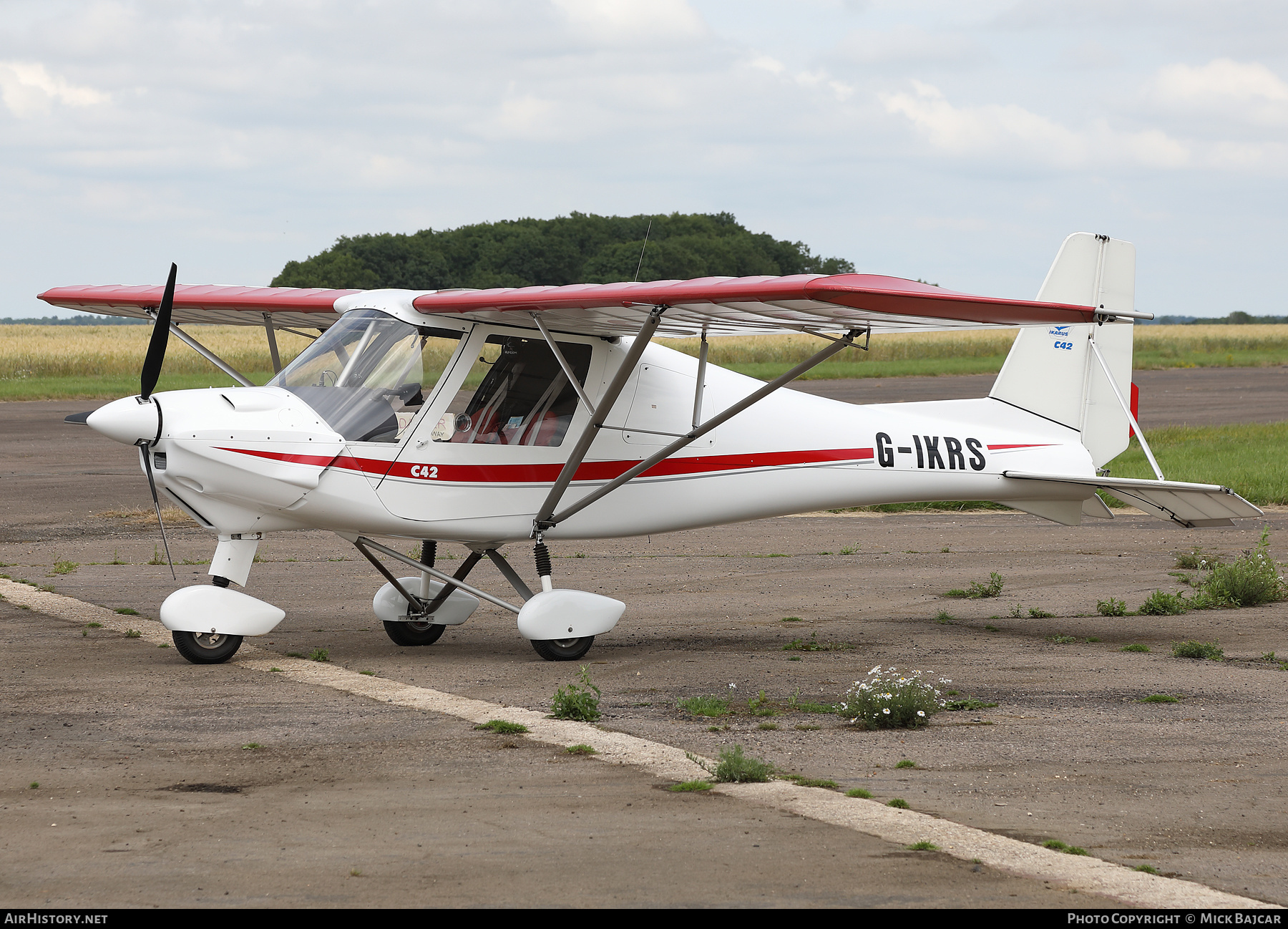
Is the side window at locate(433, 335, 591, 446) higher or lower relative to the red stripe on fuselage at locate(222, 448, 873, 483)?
higher

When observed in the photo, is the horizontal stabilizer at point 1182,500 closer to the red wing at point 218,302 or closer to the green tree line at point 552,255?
the red wing at point 218,302

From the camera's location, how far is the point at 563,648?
10406mm

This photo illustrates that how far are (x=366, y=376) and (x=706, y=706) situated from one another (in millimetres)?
3713

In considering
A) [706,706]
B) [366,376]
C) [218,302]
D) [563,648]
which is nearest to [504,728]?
[706,706]

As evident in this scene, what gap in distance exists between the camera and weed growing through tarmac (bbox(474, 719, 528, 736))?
790 centimetres

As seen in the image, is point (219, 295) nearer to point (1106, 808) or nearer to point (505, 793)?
point (505, 793)

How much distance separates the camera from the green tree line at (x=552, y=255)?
79438mm

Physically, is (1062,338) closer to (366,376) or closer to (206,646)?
(366,376)

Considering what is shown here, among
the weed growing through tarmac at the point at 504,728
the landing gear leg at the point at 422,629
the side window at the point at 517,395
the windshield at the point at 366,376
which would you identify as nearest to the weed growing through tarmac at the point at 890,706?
the weed growing through tarmac at the point at 504,728

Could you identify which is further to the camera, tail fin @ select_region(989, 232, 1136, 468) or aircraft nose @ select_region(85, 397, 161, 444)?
tail fin @ select_region(989, 232, 1136, 468)

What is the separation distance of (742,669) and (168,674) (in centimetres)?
428

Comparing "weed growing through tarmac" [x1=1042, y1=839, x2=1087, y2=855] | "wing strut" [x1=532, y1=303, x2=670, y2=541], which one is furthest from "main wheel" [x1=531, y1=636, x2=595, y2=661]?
"weed growing through tarmac" [x1=1042, y1=839, x2=1087, y2=855]

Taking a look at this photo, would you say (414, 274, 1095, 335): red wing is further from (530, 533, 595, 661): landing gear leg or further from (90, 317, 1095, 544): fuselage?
(530, 533, 595, 661): landing gear leg

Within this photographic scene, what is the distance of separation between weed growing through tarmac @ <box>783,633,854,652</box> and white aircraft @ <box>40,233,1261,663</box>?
1.16 m
